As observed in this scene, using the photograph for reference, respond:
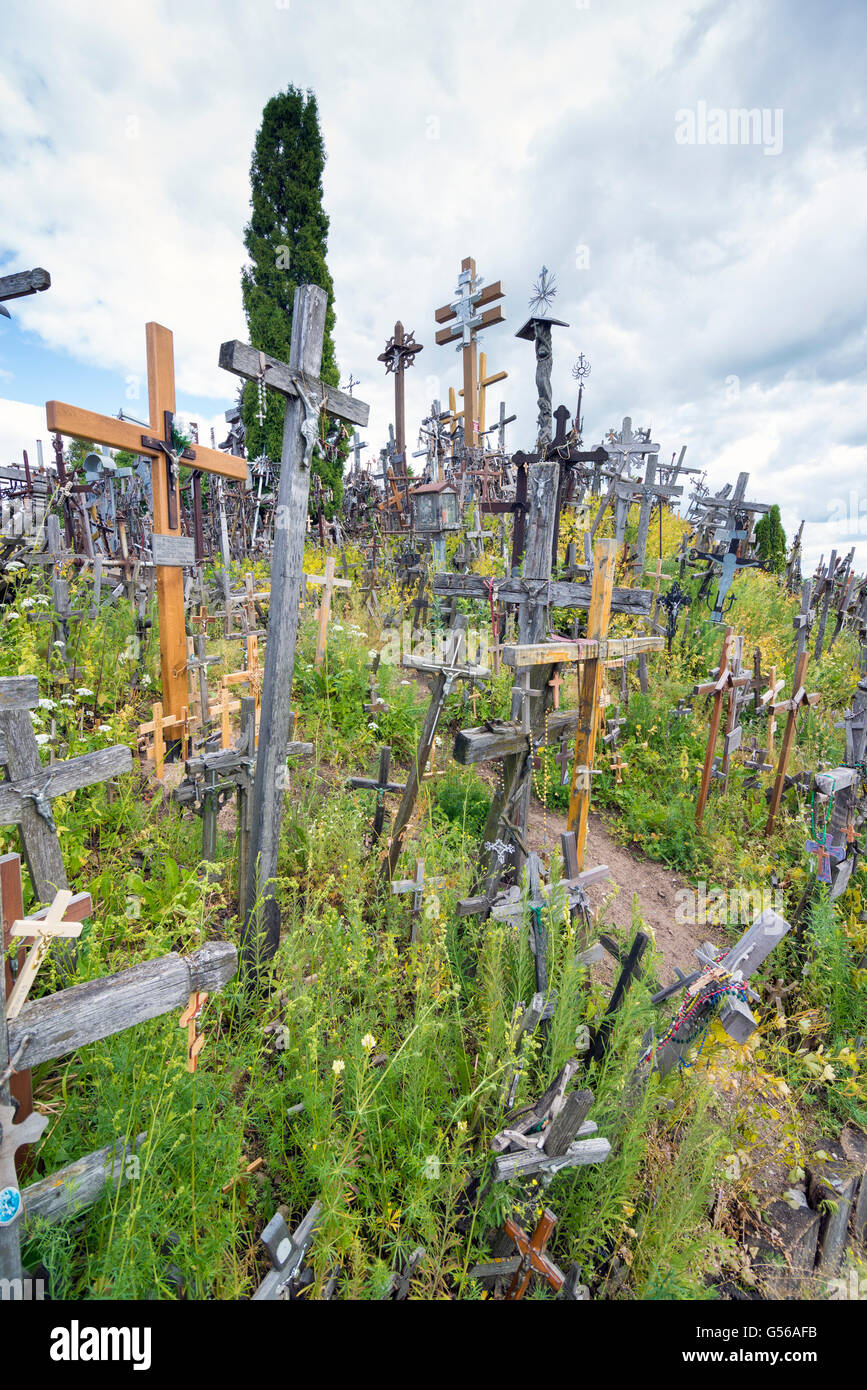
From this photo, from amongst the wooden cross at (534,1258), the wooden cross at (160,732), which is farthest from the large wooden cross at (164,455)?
the wooden cross at (534,1258)

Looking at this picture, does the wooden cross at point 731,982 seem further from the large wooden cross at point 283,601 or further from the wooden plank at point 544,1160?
the large wooden cross at point 283,601

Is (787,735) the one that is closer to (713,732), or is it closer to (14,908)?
(713,732)

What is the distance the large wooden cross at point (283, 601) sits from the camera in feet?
10.6

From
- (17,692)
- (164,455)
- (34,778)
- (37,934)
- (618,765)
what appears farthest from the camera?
(618,765)

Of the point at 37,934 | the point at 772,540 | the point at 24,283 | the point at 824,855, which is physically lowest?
the point at 824,855

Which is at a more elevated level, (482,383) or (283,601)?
(482,383)

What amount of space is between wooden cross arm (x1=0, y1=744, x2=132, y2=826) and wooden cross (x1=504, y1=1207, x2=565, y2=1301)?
2303 millimetres

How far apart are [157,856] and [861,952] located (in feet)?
17.0

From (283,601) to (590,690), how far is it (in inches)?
96.0

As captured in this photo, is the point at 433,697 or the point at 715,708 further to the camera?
the point at 715,708

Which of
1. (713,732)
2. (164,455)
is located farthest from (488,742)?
(713,732)

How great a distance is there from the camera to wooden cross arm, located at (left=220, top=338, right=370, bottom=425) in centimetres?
288

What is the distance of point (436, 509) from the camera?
10.1 meters
